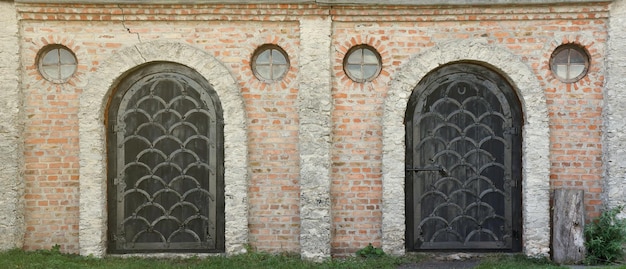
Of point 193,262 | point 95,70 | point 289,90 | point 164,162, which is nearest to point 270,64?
point 289,90

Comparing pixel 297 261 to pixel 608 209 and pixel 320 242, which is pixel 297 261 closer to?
pixel 320 242

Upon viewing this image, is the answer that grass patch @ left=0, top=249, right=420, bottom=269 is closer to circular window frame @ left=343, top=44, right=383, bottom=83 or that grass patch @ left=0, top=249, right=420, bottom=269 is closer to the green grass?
the green grass

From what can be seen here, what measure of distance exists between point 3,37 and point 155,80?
1.91 meters

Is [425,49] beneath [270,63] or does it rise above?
above

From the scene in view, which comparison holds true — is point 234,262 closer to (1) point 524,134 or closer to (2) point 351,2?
(2) point 351,2

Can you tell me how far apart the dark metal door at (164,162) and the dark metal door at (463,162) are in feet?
8.48

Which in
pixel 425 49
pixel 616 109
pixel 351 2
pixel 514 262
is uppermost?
pixel 351 2

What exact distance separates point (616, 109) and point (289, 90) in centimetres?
411

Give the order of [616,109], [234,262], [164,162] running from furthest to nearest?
[164,162] → [616,109] → [234,262]

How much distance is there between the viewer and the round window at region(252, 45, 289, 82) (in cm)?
669

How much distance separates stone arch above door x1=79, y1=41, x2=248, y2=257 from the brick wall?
138mm

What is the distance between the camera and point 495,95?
265 inches

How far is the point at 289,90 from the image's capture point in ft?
21.7

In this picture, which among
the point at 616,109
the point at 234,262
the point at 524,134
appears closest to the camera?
the point at 234,262
